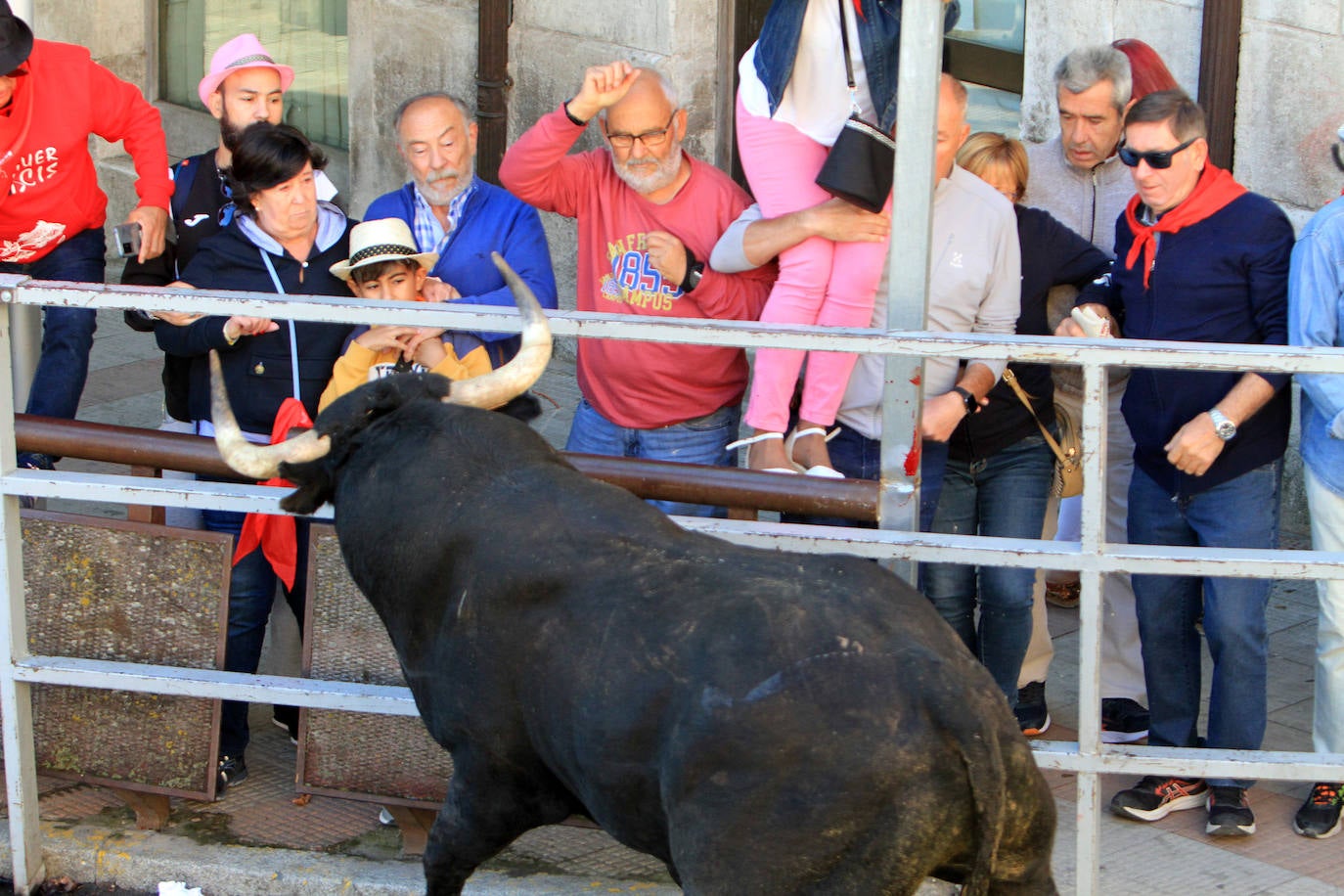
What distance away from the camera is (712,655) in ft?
9.91

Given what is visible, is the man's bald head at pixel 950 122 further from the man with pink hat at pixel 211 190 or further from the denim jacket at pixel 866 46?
the man with pink hat at pixel 211 190

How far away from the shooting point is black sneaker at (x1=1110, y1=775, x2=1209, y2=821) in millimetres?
4727

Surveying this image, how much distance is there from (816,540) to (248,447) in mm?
1364

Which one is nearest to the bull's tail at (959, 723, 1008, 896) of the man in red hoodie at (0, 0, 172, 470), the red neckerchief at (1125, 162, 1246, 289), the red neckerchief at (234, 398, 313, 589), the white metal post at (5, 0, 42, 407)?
the red neckerchief at (1125, 162, 1246, 289)

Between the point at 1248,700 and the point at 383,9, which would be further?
the point at 383,9

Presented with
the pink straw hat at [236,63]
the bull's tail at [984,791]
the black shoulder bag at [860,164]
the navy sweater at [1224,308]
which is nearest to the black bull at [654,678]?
the bull's tail at [984,791]

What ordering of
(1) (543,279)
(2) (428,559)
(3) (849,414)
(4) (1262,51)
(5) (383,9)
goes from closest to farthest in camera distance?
(2) (428,559) → (3) (849,414) → (1) (543,279) → (4) (1262,51) → (5) (383,9)

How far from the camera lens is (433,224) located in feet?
17.2

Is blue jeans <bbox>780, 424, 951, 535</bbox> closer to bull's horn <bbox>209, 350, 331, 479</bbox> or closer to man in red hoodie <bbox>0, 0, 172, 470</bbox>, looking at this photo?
bull's horn <bbox>209, 350, 331, 479</bbox>

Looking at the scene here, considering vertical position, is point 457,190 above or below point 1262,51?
below

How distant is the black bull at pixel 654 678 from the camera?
2914 mm

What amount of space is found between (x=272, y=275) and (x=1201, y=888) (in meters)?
3.13

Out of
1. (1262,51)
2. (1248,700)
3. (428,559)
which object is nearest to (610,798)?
(428,559)

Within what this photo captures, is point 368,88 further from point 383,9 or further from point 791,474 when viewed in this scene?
point 791,474
